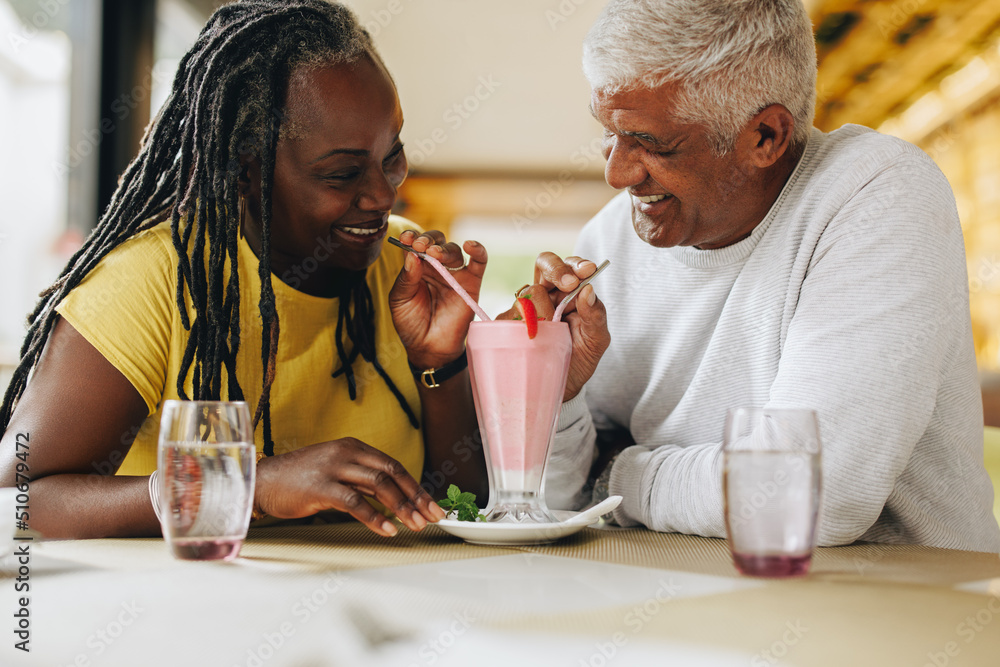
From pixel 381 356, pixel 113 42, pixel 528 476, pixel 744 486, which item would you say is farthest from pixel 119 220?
pixel 113 42

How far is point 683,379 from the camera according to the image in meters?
1.57

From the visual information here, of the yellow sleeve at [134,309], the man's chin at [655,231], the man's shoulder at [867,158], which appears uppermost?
the man's shoulder at [867,158]

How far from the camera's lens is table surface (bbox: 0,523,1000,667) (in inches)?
25.6

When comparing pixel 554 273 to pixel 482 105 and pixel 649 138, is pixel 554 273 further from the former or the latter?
pixel 482 105

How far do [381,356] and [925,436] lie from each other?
3.11 ft

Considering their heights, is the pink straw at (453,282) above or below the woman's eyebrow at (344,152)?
below

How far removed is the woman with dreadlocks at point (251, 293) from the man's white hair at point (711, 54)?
0.37m

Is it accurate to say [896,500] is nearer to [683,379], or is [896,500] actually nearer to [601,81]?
[683,379]

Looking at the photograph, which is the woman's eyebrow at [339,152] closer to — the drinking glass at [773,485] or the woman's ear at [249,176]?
the woman's ear at [249,176]

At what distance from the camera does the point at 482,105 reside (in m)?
6.11

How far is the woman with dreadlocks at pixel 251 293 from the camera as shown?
1.17 meters

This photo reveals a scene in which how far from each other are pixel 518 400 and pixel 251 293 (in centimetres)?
57

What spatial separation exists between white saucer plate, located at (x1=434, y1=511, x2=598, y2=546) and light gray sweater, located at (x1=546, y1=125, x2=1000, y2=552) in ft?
0.74

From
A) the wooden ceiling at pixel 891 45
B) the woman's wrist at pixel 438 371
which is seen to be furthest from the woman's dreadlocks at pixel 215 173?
the wooden ceiling at pixel 891 45
